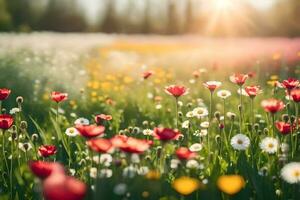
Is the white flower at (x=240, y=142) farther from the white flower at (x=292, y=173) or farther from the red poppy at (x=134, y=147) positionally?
the red poppy at (x=134, y=147)

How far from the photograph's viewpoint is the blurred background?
113 feet

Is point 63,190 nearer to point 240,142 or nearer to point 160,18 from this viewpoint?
point 240,142

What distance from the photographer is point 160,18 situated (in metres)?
47.5

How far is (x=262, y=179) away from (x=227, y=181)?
769 mm

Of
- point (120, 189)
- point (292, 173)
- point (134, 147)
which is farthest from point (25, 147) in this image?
point (292, 173)

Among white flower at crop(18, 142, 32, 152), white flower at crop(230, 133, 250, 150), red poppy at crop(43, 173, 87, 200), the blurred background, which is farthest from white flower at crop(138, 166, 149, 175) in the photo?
the blurred background

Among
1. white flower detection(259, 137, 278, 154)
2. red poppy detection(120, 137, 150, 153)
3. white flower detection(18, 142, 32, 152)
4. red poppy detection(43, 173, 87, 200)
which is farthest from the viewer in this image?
white flower detection(18, 142, 32, 152)

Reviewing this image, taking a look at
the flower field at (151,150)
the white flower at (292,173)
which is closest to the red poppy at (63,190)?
the flower field at (151,150)

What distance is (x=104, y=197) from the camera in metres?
2.17

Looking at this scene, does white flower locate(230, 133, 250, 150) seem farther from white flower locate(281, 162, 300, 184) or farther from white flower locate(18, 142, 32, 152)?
white flower locate(18, 142, 32, 152)

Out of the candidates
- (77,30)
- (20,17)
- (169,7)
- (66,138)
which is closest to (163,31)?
(169,7)

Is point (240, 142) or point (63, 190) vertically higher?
point (63, 190)

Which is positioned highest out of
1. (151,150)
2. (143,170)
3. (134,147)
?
(134,147)

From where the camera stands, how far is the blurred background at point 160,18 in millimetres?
34562
